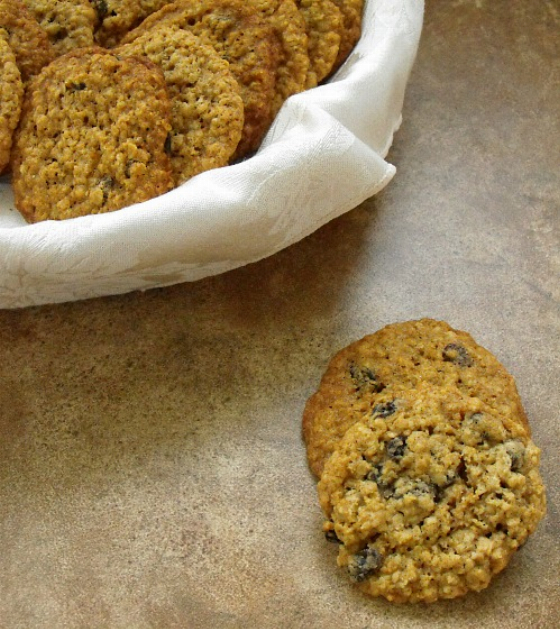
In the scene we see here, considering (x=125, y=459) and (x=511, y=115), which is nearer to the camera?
(x=125, y=459)

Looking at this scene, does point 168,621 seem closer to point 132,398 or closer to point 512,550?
point 132,398

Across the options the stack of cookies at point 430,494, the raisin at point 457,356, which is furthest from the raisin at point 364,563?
the raisin at point 457,356

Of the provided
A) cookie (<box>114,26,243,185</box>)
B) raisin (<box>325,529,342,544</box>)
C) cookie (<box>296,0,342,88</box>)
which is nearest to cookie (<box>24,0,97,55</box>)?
cookie (<box>114,26,243,185</box>)

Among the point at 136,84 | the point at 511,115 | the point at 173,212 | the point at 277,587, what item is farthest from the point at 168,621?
the point at 511,115

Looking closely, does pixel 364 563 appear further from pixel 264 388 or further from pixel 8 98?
pixel 8 98

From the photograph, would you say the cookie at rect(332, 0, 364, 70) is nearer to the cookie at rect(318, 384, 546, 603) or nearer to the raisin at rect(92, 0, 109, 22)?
the raisin at rect(92, 0, 109, 22)

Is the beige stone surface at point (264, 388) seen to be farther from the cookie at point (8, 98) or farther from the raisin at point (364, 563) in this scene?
the cookie at point (8, 98)
